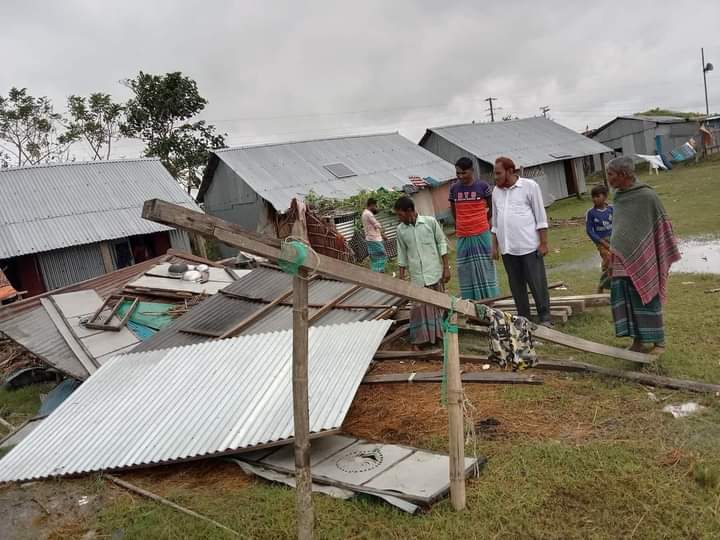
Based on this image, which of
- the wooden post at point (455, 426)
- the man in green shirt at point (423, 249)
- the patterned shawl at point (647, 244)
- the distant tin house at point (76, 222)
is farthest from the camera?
the distant tin house at point (76, 222)

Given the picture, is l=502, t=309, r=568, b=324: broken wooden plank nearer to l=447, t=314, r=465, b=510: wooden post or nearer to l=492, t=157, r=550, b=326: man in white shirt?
l=492, t=157, r=550, b=326: man in white shirt

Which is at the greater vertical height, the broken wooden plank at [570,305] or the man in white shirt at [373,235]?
the man in white shirt at [373,235]

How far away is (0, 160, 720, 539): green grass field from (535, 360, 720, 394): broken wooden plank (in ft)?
0.23

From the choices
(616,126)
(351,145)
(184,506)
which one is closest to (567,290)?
(184,506)

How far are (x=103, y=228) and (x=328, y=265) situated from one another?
1413cm

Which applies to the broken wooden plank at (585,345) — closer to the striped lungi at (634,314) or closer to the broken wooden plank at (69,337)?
the striped lungi at (634,314)

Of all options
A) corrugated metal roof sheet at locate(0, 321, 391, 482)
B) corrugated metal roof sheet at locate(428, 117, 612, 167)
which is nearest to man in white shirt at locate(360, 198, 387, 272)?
corrugated metal roof sheet at locate(0, 321, 391, 482)

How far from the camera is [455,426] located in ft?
9.23

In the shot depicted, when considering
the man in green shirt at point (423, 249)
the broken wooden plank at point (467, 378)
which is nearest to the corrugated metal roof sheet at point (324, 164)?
the man in green shirt at point (423, 249)

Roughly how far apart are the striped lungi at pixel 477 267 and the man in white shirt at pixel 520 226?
771 millimetres

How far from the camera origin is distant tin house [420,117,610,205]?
79.8 ft

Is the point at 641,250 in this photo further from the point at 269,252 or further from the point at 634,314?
the point at 269,252

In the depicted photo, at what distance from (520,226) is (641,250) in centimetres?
116

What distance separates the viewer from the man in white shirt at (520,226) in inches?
201
